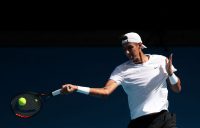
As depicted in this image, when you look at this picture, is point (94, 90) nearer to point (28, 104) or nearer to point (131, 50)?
point (131, 50)

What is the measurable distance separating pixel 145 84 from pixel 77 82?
2202 millimetres

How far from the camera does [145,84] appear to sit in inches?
219

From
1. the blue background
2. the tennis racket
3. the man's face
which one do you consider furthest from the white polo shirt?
the blue background

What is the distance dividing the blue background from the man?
6.46ft

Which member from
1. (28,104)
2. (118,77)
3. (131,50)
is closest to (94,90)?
(118,77)

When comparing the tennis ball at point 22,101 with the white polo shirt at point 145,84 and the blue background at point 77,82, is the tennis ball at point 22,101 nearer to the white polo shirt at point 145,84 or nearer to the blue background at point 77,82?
the white polo shirt at point 145,84

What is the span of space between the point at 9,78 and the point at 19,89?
176 millimetres

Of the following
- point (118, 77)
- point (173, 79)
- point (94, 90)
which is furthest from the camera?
point (118, 77)

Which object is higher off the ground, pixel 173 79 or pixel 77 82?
pixel 77 82

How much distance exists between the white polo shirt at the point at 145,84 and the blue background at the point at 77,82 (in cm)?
196

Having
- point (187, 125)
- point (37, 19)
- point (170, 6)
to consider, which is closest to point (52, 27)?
point (37, 19)

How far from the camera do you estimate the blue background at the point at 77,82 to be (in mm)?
7566

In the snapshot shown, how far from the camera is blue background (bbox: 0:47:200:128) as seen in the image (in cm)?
757

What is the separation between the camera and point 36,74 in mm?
7711
